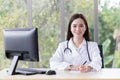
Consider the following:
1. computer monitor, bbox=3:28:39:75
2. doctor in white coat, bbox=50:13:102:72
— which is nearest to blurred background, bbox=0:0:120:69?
Answer: doctor in white coat, bbox=50:13:102:72

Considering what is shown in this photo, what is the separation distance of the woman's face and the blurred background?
98 centimetres

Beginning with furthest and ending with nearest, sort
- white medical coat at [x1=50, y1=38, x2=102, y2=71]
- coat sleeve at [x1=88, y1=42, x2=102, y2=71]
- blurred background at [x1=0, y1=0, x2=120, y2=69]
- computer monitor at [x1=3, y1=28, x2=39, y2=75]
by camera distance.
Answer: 1. blurred background at [x1=0, y1=0, x2=120, y2=69]
2. white medical coat at [x1=50, y1=38, x2=102, y2=71]
3. coat sleeve at [x1=88, y1=42, x2=102, y2=71]
4. computer monitor at [x1=3, y1=28, x2=39, y2=75]

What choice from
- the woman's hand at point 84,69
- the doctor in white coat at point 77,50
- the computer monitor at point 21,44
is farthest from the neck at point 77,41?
the computer monitor at point 21,44

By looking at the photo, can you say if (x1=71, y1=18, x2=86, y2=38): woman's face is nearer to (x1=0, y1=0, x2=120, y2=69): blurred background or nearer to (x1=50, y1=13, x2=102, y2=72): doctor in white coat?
(x1=50, y1=13, x2=102, y2=72): doctor in white coat

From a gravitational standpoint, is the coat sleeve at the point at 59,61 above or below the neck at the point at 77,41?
below

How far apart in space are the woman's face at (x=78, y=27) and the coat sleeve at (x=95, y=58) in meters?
0.19

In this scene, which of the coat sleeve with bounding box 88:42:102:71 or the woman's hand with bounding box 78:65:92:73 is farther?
the coat sleeve with bounding box 88:42:102:71

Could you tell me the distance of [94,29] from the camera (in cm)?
375

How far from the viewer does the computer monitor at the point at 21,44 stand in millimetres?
2281

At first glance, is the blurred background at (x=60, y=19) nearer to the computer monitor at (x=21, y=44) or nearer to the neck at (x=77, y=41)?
the neck at (x=77, y=41)

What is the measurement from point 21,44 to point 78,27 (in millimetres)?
695

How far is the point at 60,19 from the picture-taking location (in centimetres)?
377

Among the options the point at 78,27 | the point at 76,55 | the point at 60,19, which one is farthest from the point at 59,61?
the point at 60,19

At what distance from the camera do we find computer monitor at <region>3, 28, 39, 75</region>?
2.28 metres
